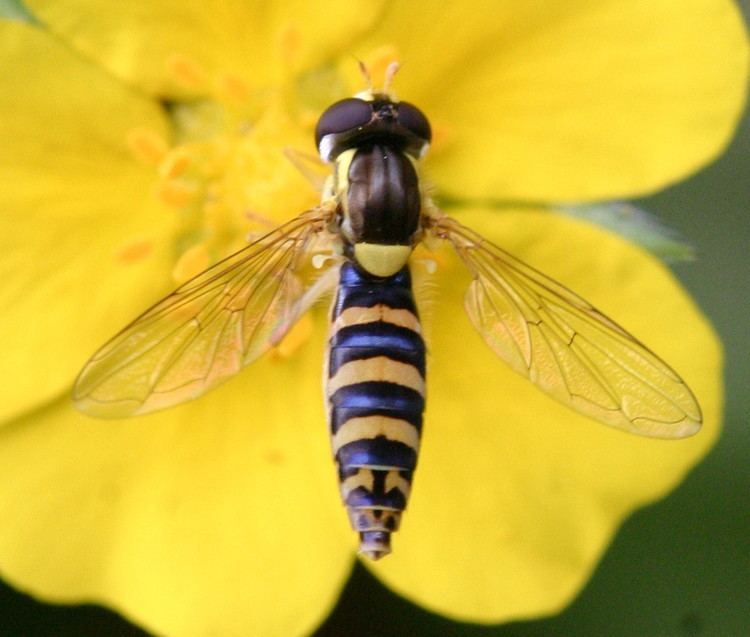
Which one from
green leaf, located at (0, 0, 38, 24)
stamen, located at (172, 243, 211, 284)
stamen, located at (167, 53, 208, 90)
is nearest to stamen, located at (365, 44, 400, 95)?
stamen, located at (167, 53, 208, 90)

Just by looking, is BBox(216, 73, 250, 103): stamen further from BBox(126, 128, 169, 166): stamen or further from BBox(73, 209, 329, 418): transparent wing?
BBox(73, 209, 329, 418): transparent wing

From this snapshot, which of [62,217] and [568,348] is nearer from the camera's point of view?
[568,348]

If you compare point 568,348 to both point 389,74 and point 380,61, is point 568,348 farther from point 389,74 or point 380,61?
point 380,61

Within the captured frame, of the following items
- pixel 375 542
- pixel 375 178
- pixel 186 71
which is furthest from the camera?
pixel 186 71

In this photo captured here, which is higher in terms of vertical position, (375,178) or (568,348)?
(375,178)

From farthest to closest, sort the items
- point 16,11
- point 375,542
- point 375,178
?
point 16,11, point 375,178, point 375,542

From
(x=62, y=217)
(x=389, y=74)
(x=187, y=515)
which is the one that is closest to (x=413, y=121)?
(x=389, y=74)

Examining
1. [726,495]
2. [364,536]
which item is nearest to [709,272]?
[726,495]
